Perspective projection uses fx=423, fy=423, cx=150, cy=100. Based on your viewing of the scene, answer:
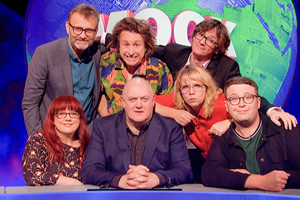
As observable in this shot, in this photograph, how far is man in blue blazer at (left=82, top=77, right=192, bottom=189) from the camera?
7.61ft

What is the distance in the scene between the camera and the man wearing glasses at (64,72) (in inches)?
111

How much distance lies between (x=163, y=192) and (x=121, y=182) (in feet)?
1.18

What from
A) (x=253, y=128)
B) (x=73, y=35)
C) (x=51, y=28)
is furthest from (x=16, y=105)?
(x=253, y=128)

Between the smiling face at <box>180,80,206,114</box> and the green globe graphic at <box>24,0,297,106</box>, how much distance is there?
0.58 meters

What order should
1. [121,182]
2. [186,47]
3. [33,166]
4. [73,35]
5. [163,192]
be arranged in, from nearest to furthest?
[163,192] < [121,182] < [33,166] < [73,35] < [186,47]

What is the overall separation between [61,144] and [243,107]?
107cm

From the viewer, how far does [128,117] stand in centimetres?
243

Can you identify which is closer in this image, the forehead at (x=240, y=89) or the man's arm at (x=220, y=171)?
the man's arm at (x=220, y=171)

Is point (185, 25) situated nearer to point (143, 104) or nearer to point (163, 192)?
point (143, 104)

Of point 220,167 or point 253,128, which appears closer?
point 220,167

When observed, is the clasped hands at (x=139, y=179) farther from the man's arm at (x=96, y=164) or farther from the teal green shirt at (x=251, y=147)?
the teal green shirt at (x=251, y=147)

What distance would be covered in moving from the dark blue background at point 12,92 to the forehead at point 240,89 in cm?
177

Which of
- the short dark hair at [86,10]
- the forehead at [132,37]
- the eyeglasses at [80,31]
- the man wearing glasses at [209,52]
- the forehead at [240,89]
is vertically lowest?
the forehead at [240,89]

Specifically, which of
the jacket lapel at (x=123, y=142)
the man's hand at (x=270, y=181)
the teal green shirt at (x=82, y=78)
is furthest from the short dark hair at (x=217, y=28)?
the man's hand at (x=270, y=181)
